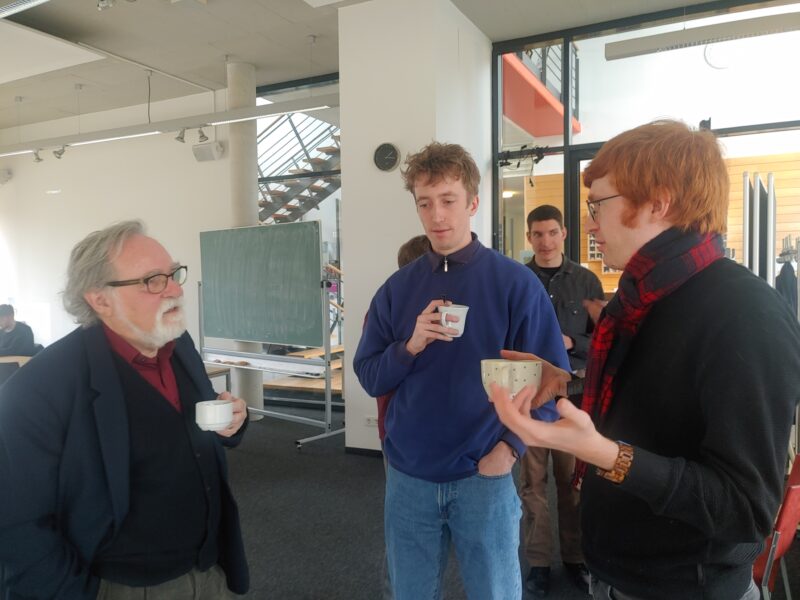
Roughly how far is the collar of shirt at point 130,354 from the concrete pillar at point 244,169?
4.50 metres

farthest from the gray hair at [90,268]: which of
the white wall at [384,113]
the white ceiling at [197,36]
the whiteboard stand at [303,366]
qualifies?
the white ceiling at [197,36]

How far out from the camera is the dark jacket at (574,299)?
2744 mm

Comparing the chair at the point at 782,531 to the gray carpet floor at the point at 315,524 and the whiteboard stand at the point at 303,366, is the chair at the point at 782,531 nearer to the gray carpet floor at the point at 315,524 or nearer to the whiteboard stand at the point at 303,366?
the gray carpet floor at the point at 315,524

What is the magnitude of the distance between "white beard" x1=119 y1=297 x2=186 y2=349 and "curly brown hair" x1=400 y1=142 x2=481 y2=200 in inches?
28.8

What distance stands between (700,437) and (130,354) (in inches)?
49.0

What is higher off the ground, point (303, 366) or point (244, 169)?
point (244, 169)

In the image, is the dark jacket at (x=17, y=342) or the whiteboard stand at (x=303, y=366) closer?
the whiteboard stand at (x=303, y=366)

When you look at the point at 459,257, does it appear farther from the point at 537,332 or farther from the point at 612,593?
the point at 612,593

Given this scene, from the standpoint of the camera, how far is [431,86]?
13.7 feet

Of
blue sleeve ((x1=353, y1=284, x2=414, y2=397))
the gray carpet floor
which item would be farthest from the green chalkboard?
blue sleeve ((x1=353, y1=284, x2=414, y2=397))

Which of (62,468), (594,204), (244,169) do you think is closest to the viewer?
(594,204)

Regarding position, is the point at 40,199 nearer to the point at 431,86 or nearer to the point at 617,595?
the point at 431,86

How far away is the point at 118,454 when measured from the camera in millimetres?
1243

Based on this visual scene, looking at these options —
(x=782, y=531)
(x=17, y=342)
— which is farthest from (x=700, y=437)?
(x=17, y=342)
